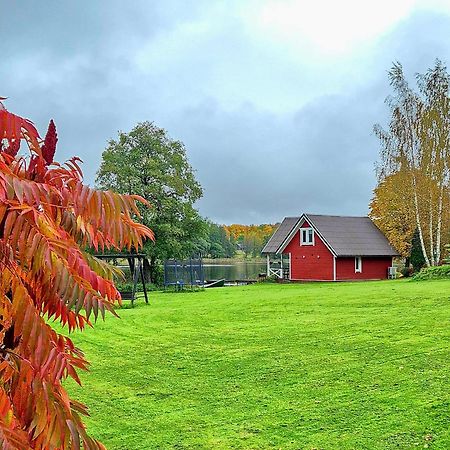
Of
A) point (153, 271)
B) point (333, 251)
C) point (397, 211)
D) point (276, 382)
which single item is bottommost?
point (276, 382)

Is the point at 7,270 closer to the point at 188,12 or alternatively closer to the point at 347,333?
the point at 347,333

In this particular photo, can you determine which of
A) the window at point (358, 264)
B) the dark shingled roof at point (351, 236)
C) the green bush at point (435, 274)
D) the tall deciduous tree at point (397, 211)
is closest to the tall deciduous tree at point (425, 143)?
the tall deciduous tree at point (397, 211)

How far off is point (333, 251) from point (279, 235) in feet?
23.1

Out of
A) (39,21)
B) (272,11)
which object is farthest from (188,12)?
(39,21)

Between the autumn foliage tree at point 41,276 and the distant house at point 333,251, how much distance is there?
107 feet

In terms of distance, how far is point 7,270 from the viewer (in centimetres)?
165

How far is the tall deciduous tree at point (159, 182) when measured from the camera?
3631cm

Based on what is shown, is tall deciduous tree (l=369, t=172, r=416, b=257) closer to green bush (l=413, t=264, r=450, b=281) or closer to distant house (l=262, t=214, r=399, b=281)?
distant house (l=262, t=214, r=399, b=281)

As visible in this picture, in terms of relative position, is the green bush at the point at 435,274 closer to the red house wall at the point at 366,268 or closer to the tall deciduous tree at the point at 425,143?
the tall deciduous tree at the point at 425,143

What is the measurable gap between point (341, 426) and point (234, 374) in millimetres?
2321

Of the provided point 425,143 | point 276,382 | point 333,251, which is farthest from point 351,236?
point 276,382

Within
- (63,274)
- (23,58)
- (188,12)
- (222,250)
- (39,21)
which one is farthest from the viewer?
(222,250)

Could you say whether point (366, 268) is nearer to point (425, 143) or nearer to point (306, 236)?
point (306, 236)

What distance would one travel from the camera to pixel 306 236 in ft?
118
